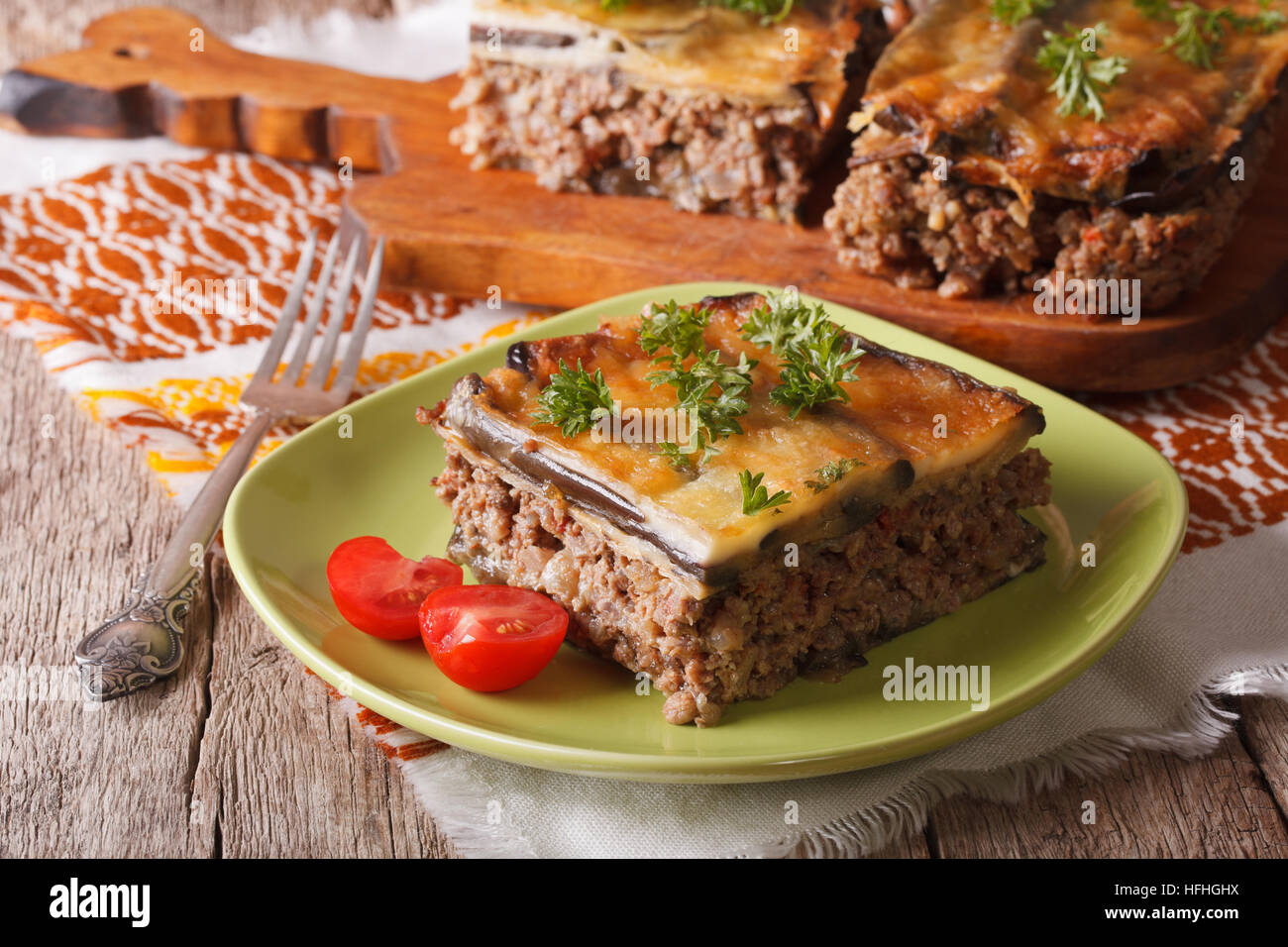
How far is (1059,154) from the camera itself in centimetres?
470

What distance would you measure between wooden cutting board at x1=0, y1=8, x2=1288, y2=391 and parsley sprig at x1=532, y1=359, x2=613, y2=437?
1.93 meters

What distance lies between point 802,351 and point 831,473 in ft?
1.66

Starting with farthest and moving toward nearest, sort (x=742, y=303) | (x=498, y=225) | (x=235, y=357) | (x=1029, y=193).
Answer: (x=498, y=225) → (x=235, y=357) → (x=1029, y=193) → (x=742, y=303)

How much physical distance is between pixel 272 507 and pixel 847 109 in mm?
3247

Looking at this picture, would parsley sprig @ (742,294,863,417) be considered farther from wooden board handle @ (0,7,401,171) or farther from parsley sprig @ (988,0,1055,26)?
wooden board handle @ (0,7,401,171)

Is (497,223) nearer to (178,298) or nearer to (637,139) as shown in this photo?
(637,139)

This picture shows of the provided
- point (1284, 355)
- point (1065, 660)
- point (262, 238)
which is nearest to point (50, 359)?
point (262, 238)

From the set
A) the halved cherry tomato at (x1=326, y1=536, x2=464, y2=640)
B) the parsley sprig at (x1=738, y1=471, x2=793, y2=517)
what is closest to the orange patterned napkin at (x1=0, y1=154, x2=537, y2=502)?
the halved cherry tomato at (x1=326, y1=536, x2=464, y2=640)

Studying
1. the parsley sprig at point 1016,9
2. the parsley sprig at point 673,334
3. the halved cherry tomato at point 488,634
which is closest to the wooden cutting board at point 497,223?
the parsley sprig at point 1016,9

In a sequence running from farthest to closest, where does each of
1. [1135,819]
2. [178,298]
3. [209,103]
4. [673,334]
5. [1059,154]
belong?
[209,103]
[178,298]
[1059,154]
[673,334]
[1135,819]

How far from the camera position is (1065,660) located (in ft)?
10.5

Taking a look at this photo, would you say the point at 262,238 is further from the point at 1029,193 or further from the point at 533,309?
the point at 1029,193

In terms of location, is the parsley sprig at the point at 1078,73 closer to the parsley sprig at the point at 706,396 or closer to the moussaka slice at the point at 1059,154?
the moussaka slice at the point at 1059,154

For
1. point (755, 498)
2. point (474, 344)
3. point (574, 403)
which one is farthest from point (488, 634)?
point (474, 344)
